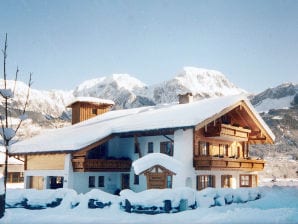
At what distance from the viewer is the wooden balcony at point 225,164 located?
2583cm

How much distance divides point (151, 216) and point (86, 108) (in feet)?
83.8

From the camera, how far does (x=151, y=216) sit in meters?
17.2

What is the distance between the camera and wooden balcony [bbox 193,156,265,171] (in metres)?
25.8

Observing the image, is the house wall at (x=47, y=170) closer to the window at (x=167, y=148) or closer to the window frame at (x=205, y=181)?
the window at (x=167, y=148)

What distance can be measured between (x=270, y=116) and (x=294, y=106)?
2804cm

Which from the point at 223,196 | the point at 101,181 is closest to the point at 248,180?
the point at 101,181

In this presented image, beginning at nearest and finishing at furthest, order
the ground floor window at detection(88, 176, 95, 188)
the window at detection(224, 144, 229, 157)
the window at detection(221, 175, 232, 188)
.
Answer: the ground floor window at detection(88, 176, 95, 188) → the window at detection(221, 175, 232, 188) → the window at detection(224, 144, 229, 157)

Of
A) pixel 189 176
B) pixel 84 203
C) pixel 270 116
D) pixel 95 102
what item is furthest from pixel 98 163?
pixel 270 116

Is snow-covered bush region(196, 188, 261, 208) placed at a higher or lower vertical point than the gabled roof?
lower

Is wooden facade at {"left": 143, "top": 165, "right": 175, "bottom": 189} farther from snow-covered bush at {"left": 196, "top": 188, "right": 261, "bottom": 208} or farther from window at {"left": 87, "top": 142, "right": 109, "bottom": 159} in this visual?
window at {"left": 87, "top": 142, "right": 109, "bottom": 159}

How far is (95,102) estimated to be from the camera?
137 ft

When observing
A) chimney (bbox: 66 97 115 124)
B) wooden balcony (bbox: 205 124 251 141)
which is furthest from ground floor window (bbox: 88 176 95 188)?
chimney (bbox: 66 97 115 124)

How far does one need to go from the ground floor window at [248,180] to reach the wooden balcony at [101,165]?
9.38 metres

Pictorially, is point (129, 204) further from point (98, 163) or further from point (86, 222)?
point (98, 163)
